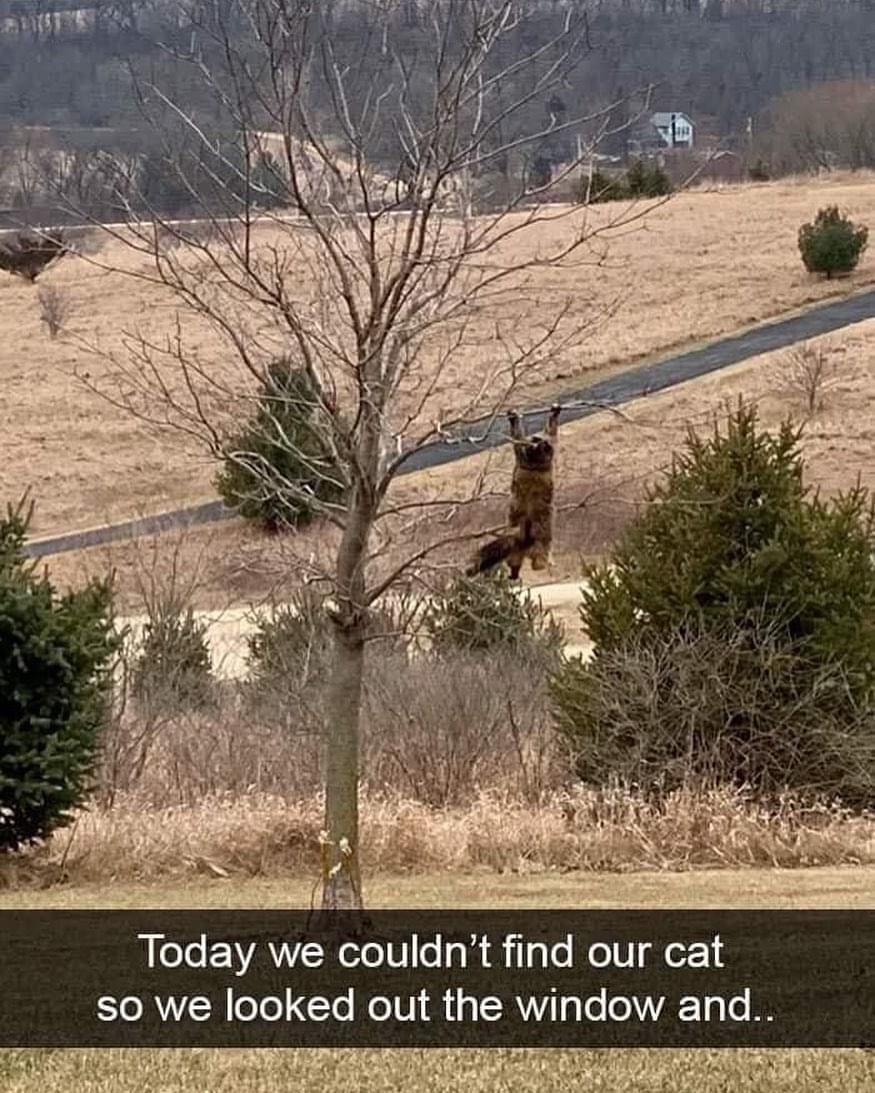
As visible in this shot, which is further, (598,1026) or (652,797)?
(652,797)

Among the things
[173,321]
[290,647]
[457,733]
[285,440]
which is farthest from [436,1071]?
[173,321]

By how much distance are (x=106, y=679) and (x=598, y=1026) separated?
8742 mm

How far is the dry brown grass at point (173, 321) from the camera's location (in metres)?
43.2

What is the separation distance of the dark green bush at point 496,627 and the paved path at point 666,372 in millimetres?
6229

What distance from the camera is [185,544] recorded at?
3400cm

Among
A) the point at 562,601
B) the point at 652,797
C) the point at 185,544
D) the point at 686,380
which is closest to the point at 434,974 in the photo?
the point at 652,797

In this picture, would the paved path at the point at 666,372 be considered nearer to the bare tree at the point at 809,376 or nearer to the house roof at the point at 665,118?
the bare tree at the point at 809,376

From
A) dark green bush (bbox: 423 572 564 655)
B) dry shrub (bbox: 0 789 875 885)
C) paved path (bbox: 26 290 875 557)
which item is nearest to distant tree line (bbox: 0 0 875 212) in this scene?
dry shrub (bbox: 0 789 875 885)

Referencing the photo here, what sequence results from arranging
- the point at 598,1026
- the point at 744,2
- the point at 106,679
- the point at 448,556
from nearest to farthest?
the point at 598,1026, the point at 448,556, the point at 106,679, the point at 744,2

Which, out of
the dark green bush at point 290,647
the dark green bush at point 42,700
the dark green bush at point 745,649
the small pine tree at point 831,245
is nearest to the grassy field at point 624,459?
the dark green bush at point 290,647

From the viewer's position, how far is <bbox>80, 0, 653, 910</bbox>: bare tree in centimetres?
870

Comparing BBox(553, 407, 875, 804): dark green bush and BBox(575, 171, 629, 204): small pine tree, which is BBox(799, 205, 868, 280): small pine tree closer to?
BBox(553, 407, 875, 804): dark green bush

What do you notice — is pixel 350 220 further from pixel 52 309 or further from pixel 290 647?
pixel 52 309

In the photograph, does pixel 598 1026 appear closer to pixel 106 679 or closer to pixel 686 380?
pixel 106 679
